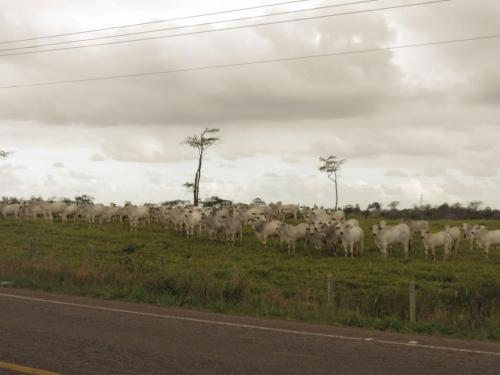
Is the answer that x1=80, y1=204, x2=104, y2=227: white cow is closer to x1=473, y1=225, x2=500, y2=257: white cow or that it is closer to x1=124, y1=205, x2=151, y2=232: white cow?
x1=124, y1=205, x2=151, y2=232: white cow

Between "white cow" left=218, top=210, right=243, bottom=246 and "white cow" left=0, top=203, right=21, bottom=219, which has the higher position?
"white cow" left=0, top=203, right=21, bottom=219

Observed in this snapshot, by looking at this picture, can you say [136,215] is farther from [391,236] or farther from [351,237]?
[391,236]

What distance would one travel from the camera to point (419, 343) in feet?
39.4

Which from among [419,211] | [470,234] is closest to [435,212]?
[419,211]

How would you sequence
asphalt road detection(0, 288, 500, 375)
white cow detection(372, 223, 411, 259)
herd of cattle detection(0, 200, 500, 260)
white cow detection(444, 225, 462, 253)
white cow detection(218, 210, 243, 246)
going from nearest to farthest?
asphalt road detection(0, 288, 500, 375), white cow detection(372, 223, 411, 259), herd of cattle detection(0, 200, 500, 260), white cow detection(444, 225, 462, 253), white cow detection(218, 210, 243, 246)

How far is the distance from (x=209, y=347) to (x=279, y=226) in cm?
2603

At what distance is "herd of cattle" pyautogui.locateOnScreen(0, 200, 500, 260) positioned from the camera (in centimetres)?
3309

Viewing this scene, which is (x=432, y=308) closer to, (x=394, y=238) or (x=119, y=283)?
(x=119, y=283)

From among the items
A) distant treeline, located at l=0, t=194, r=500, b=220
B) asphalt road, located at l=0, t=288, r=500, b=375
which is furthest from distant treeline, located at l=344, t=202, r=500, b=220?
asphalt road, located at l=0, t=288, r=500, b=375

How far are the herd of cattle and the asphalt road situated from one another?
64.8 feet

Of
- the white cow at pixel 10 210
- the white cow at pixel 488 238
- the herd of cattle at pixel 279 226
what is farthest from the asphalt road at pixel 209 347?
the white cow at pixel 10 210

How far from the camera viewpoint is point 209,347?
1096 centimetres

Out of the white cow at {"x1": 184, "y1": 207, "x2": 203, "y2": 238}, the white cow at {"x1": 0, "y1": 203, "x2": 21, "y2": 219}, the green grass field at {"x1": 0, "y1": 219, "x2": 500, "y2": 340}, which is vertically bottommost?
the green grass field at {"x1": 0, "y1": 219, "x2": 500, "y2": 340}

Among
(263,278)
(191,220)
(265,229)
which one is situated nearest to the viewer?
(263,278)
